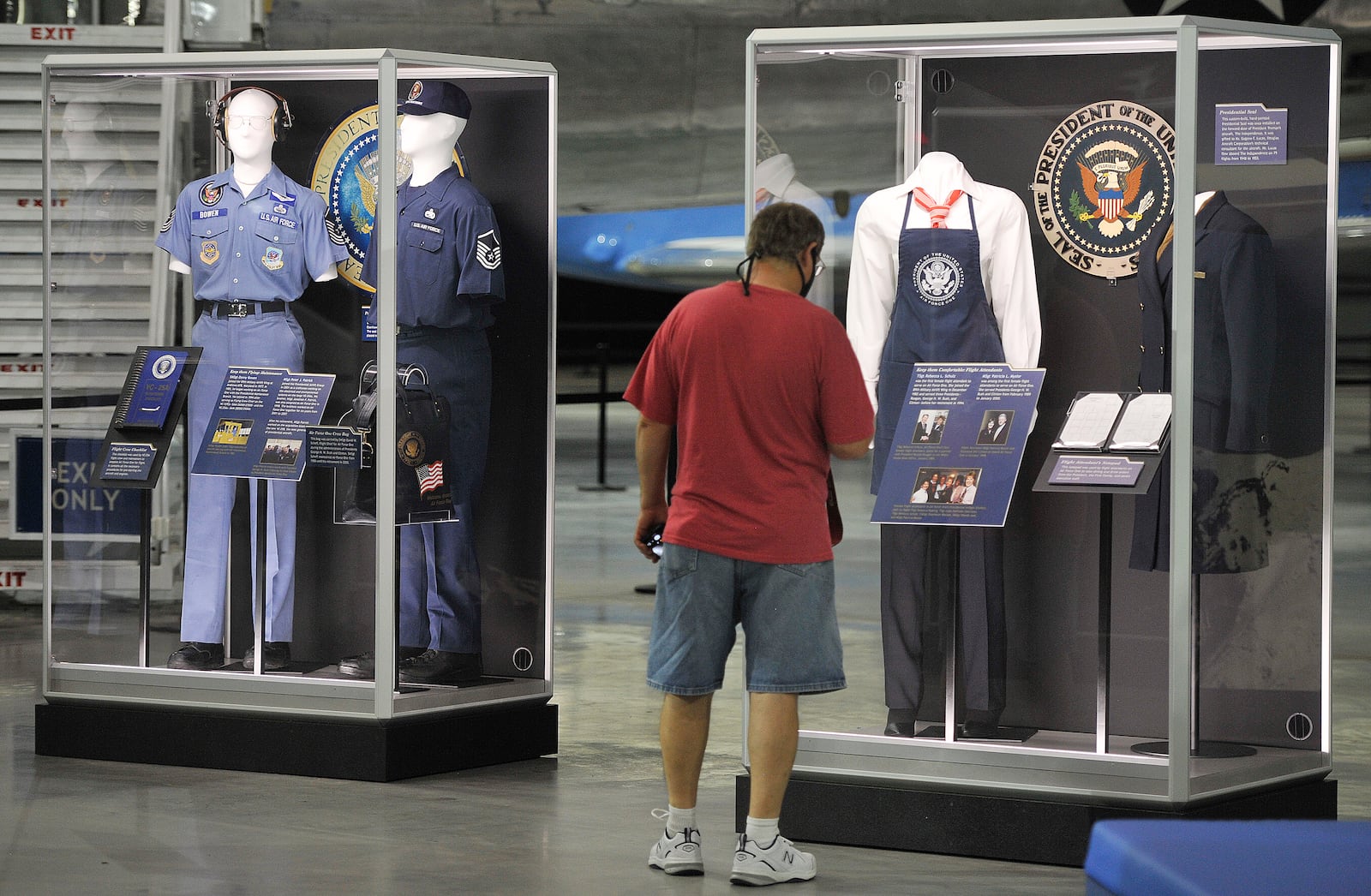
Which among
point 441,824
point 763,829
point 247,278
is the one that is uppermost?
point 247,278

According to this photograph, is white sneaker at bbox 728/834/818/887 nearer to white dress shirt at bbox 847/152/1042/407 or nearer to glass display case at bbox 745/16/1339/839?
glass display case at bbox 745/16/1339/839

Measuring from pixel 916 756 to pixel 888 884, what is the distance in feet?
1.32

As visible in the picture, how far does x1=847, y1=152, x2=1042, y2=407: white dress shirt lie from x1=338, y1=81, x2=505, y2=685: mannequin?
1.21 m

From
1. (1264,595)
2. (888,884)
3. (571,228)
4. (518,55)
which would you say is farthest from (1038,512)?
(571,228)

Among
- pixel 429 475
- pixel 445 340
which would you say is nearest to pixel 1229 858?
pixel 429 475

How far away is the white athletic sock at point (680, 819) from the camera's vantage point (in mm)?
3729

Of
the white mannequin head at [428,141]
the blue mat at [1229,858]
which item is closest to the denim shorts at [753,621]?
the blue mat at [1229,858]

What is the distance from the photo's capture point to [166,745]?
4.85m

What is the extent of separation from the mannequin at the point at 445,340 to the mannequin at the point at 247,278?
0.80 ft

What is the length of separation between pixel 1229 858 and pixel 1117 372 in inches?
64.8

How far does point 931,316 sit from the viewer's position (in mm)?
4078

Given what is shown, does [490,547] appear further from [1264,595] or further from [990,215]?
[1264,595]

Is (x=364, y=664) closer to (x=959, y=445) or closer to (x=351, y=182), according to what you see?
(x=351, y=182)

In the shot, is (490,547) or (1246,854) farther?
(490,547)
